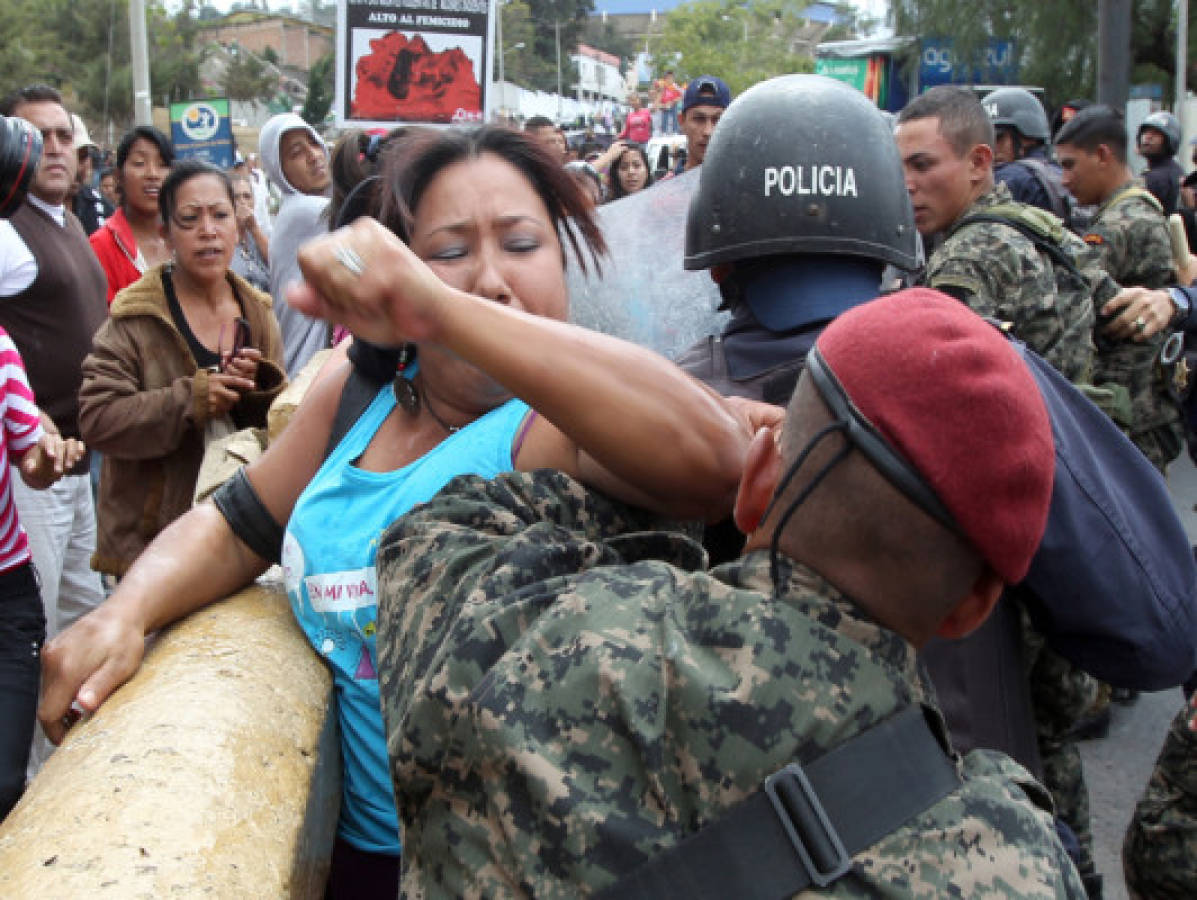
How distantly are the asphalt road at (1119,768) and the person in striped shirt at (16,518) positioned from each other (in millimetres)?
3438

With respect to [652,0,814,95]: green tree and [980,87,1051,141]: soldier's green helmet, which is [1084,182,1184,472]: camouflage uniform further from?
[652,0,814,95]: green tree

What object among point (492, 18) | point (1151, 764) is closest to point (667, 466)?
point (1151, 764)

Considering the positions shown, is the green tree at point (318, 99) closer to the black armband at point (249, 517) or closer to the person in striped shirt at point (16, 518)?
the person in striped shirt at point (16, 518)

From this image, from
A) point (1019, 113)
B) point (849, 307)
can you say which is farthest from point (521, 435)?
point (1019, 113)

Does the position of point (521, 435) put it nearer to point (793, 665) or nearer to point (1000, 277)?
point (793, 665)

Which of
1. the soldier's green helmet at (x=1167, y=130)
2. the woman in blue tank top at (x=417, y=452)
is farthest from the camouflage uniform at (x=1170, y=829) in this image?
the soldier's green helmet at (x=1167, y=130)

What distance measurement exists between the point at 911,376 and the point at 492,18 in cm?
612

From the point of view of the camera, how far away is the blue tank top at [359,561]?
1830 millimetres

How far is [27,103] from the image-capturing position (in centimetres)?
610

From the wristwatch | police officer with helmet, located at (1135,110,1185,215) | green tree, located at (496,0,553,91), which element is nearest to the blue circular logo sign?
police officer with helmet, located at (1135,110,1185,215)

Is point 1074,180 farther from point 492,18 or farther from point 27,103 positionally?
point 27,103

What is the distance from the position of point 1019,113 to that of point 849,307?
23.3ft

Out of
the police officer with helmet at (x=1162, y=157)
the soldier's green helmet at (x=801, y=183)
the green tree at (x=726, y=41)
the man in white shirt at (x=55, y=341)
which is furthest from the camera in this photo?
the green tree at (x=726, y=41)

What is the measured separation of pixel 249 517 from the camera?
2.24 m
